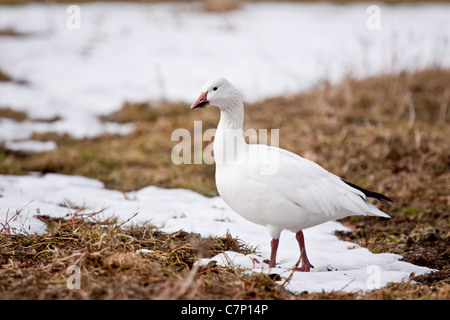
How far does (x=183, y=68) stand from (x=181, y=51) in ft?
4.96

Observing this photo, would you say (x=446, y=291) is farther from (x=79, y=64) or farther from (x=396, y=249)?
(x=79, y=64)

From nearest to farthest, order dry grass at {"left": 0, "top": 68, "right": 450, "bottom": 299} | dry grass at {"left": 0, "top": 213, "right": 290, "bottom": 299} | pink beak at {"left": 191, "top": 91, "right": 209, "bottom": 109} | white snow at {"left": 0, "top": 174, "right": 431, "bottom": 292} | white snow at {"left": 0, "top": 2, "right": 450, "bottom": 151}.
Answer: dry grass at {"left": 0, "top": 213, "right": 290, "bottom": 299} → white snow at {"left": 0, "top": 174, "right": 431, "bottom": 292} → pink beak at {"left": 191, "top": 91, "right": 209, "bottom": 109} → dry grass at {"left": 0, "top": 68, "right": 450, "bottom": 299} → white snow at {"left": 0, "top": 2, "right": 450, "bottom": 151}

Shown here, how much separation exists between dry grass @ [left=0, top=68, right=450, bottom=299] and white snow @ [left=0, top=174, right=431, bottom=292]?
0.24m

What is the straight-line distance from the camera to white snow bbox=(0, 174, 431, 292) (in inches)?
138

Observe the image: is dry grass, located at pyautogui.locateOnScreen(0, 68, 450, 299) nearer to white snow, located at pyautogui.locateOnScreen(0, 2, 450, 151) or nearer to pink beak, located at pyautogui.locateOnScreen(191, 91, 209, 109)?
white snow, located at pyautogui.locateOnScreen(0, 2, 450, 151)

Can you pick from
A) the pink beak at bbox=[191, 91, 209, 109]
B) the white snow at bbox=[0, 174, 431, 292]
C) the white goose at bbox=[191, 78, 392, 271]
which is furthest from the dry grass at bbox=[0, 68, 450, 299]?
the pink beak at bbox=[191, 91, 209, 109]

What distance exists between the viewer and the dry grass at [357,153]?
178 inches

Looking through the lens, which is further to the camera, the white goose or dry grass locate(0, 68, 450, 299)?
dry grass locate(0, 68, 450, 299)

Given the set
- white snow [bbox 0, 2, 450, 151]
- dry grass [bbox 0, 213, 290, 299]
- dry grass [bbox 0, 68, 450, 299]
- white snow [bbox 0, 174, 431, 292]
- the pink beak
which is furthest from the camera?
white snow [bbox 0, 2, 450, 151]

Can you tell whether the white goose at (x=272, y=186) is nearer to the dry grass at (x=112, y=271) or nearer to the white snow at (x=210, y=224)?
the white snow at (x=210, y=224)

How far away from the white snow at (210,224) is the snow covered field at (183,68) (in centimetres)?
2

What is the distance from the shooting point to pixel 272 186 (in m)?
3.51

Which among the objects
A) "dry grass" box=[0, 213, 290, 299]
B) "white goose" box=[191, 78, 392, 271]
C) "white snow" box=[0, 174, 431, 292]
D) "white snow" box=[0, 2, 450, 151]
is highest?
"white snow" box=[0, 2, 450, 151]
